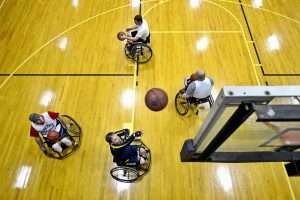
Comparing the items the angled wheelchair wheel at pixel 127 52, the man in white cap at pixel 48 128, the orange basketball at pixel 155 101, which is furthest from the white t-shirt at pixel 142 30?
the man in white cap at pixel 48 128

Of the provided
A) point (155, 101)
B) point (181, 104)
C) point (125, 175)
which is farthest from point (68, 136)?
point (181, 104)

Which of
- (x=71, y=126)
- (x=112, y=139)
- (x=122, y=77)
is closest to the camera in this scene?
(x=112, y=139)

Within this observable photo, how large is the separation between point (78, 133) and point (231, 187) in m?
3.04

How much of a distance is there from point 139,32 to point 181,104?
1761 millimetres

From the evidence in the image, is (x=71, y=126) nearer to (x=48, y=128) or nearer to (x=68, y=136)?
(x=68, y=136)

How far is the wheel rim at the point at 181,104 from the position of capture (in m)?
5.52

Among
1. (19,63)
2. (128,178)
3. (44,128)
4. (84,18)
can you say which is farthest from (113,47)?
(128,178)

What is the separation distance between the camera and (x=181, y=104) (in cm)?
560

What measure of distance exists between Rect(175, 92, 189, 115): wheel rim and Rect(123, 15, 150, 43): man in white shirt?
1.42 metres

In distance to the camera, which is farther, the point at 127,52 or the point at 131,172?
the point at 127,52

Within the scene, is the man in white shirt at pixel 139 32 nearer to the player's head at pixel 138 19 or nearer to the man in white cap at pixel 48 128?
the player's head at pixel 138 19

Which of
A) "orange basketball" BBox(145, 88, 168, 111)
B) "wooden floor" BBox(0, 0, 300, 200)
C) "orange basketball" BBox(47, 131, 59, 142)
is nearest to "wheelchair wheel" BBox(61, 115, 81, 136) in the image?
"wooden floor" BBox(0, 0, 300, 200)

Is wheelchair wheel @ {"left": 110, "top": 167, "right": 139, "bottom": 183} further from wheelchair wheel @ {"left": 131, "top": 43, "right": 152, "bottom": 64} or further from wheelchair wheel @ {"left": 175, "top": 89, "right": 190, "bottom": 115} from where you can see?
wheelchair wheel @ {"left": 131, "top": 43, "right": 152, "bottom": 64}

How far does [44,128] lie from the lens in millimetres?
4461
